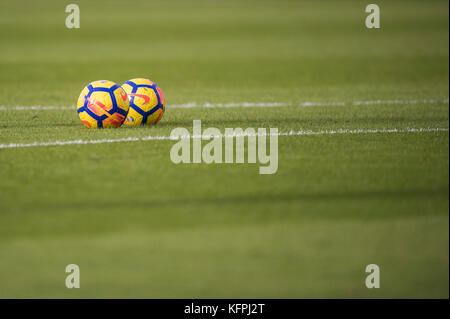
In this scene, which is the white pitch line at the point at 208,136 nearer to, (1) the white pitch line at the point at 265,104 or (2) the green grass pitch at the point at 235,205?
(2) the green grass pitch at the point at 235,205

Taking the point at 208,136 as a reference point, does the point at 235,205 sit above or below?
below

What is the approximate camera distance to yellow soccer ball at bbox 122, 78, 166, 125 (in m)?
11.7

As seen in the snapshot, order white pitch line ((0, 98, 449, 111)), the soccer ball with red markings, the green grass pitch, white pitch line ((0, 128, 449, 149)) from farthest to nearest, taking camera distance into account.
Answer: white pitch line ((0, 98, 449, 111)), the soccer ball with red markings, white pitch line ((0, 128, 449, 149)), the green grass pitch

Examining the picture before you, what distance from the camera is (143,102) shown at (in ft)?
38.5

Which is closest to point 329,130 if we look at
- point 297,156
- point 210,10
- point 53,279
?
point 297,156

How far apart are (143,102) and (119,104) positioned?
59 centimetres

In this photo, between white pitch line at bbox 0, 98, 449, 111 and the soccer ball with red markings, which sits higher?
white pitch line at bbox 0, 98, 449, 111

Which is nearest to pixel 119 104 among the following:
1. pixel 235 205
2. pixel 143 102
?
pixel 143 102

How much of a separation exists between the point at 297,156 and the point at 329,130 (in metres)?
2.17

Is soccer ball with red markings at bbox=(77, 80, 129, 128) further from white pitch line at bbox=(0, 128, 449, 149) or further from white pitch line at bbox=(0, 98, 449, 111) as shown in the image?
white pitch line at bbox=(0, 98, 449, 111)

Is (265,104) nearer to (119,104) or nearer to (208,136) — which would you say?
(208,136)

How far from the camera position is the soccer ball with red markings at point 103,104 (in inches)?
439

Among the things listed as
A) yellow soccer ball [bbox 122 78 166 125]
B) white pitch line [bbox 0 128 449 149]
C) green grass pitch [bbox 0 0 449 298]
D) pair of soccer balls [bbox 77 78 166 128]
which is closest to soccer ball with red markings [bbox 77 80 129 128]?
A: pair of soccer balls [bbox 77 78 166 128]

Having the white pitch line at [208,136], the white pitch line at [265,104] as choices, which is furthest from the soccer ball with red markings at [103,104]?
the white pitch line at [265,104]
